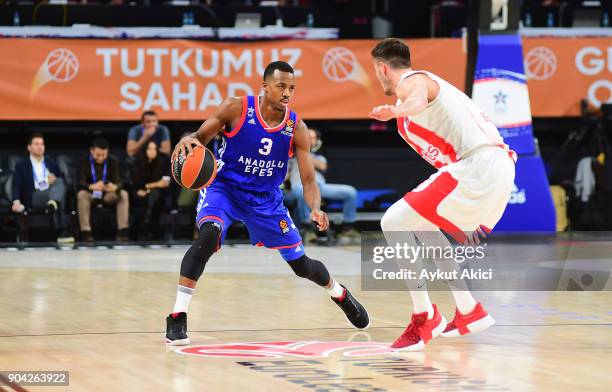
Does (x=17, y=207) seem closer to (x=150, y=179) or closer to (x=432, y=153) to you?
(x=150, y=179)

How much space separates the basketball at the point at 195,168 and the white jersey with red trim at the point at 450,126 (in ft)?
4.02

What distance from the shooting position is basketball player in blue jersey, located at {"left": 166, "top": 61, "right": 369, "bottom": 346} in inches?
294

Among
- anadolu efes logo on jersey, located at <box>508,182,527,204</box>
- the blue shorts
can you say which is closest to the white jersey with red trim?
the blue shorts

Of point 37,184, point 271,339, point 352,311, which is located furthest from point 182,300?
point 37,184

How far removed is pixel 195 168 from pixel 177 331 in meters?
1.01

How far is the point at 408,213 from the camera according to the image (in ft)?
22.7

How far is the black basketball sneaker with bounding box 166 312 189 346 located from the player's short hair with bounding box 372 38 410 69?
6.36ft

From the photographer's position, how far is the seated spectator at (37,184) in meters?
14.3

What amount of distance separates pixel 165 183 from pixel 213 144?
84 centimetres

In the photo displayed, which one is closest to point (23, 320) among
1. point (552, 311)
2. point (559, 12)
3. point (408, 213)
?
point (408, 213)

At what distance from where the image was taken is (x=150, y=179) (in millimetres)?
14922

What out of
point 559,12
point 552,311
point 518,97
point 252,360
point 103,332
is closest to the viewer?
point 252,360

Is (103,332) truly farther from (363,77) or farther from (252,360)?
(363,77)

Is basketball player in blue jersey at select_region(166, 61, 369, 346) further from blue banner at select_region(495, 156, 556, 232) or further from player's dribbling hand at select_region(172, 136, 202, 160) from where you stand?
blue banner at select_region(495, 156, 556, 232)
